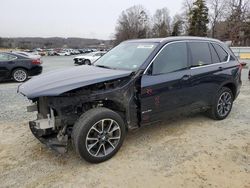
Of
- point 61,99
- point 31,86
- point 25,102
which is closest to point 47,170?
point 61,99

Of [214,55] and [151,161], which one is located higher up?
[214,55]

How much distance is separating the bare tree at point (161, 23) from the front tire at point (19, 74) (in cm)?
5894

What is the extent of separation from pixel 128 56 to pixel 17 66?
8049mm

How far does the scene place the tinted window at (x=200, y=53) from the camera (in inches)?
172

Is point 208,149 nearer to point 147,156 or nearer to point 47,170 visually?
point 147,156

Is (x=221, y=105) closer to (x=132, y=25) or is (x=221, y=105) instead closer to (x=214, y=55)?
(x=214, y=55)

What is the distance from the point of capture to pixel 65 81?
3326 millimetres

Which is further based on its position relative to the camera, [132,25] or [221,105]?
[132,25]

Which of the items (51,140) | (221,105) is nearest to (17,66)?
(51,140)

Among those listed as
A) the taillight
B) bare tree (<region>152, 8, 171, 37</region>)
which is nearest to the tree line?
bare tree (<region>152, 8, 171, 37</region>)

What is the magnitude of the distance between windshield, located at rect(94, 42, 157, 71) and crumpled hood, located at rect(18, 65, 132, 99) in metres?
0.30

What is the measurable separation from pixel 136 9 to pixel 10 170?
82.1 m

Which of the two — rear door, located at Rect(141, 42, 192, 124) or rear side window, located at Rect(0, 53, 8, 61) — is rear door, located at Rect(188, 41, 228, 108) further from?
rear side window, located at Rect(0, 53, 8, 61)

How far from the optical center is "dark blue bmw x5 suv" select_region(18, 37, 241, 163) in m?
3.25
